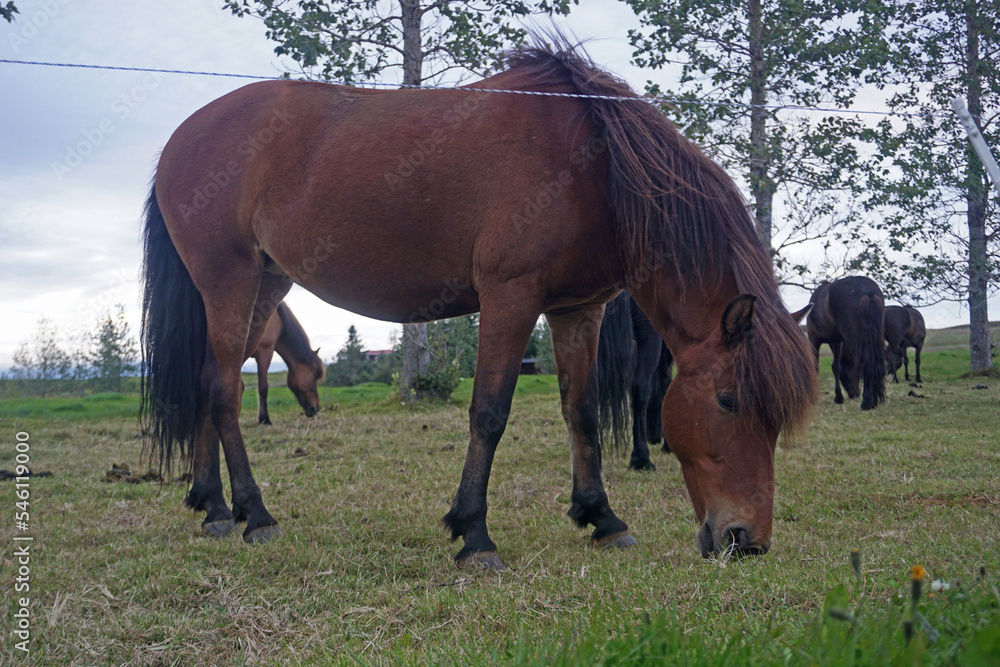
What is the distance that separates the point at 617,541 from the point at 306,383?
934cm

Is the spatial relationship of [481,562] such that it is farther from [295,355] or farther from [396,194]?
[295,355]

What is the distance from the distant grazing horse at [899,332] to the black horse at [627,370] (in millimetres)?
11271

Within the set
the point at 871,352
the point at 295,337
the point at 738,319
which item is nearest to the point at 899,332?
the point at 871,352

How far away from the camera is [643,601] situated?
2.05 metres

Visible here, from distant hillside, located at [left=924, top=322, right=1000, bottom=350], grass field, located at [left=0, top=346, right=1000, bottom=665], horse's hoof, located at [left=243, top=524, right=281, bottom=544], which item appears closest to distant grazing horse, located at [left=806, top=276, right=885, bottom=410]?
grass field, located at [left=0, top=346, right=1000, bottom=665]

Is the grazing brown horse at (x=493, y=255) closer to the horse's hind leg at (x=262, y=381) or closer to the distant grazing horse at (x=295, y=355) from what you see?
the horse's hind leg at (x=262, y=381)

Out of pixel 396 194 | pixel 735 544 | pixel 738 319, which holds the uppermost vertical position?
pixel 396 194

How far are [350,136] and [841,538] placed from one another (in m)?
3.32

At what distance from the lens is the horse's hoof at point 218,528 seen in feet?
12.8

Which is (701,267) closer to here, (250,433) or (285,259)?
(285,259)

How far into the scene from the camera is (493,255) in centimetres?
328

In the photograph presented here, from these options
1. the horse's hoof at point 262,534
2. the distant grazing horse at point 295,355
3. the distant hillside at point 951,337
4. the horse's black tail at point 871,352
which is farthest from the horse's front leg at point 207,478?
the distant hillside at point 951,337

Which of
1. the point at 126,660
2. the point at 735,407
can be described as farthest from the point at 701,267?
the point at 126,660

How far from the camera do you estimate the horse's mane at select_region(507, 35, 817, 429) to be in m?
2.84
